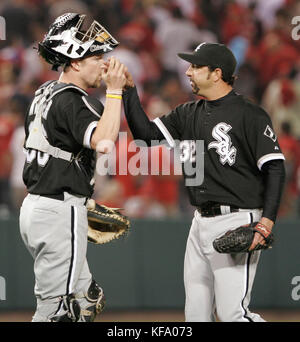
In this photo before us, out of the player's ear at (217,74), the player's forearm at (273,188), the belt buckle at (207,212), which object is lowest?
the belt buckle at (207,212)

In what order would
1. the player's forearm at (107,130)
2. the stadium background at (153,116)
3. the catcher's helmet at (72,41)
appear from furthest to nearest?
the stadium background at (153,116) → the catcher's helmet at (72,41) → the player's forearm at (107,130)

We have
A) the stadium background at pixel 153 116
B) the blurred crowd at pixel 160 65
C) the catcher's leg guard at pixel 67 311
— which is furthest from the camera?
the blurred crowd at pixel 160 65

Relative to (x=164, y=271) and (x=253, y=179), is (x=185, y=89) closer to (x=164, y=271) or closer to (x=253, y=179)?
(x=164, y=271)

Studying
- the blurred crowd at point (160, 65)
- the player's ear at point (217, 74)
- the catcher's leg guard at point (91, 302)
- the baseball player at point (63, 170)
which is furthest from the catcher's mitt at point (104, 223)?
the blurred crowd at point (160, 65)

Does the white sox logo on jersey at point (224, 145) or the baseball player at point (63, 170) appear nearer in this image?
the baseball player at point (63, 170)

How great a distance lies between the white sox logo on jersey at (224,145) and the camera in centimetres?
433

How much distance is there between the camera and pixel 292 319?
22.7 ft

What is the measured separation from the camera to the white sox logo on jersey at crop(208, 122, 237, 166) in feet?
14.2

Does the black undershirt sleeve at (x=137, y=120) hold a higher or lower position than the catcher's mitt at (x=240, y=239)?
higher

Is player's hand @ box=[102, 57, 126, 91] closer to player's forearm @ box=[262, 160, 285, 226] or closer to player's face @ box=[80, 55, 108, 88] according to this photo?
player's face @ box=[80, 55, 108, 88]

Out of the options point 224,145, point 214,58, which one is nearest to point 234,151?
point 224,145

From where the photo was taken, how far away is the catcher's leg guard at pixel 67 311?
3939 millimetres

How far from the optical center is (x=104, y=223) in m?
4.46

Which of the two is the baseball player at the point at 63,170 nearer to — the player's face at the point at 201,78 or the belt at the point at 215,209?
the player's face at the point at 201,78
